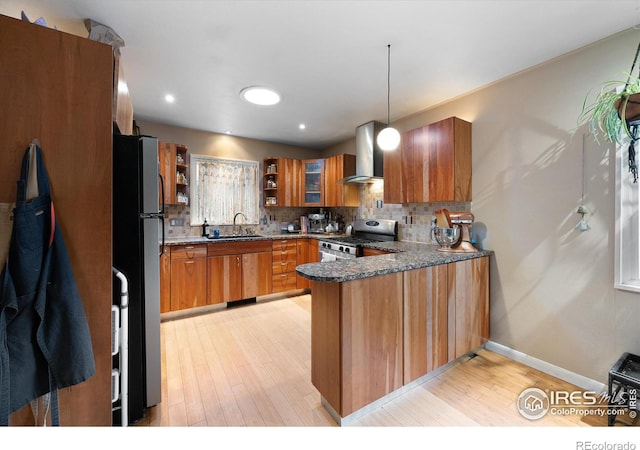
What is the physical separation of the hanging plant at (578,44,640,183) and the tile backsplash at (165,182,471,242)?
42.2 inches

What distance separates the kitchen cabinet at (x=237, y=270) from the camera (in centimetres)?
342

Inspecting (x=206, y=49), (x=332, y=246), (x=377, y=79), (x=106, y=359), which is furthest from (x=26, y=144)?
(x=332, y=246)

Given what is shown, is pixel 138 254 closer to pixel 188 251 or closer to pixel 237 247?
pixel 188 251

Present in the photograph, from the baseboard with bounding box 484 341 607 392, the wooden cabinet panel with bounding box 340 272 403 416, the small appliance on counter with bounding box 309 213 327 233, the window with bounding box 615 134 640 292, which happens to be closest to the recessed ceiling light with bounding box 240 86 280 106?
the wooden cabinet panel with bounding box 340 272 403 416

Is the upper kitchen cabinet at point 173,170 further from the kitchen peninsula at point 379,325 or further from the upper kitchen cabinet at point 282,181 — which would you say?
the kitchen peninsula at point 379,325

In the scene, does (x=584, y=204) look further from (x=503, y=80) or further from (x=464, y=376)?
(x=464, y=376)

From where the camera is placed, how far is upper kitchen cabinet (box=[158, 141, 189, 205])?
3.38 m

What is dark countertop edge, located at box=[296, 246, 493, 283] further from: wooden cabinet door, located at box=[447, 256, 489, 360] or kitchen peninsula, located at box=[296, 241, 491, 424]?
wooden cabinet door, located at box=[447, 256, 489, 360]

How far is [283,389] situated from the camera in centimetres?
194

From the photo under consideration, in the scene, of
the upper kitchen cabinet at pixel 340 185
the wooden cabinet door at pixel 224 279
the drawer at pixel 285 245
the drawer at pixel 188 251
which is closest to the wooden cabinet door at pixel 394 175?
the upper kitchen cabinet at pixel 340 185

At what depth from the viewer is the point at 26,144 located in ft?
3.75

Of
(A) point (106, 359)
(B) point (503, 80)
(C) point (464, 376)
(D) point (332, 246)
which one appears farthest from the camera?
(D) point (332, 246)

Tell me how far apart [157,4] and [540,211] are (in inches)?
121

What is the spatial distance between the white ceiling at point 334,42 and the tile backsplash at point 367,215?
3.98 ft
